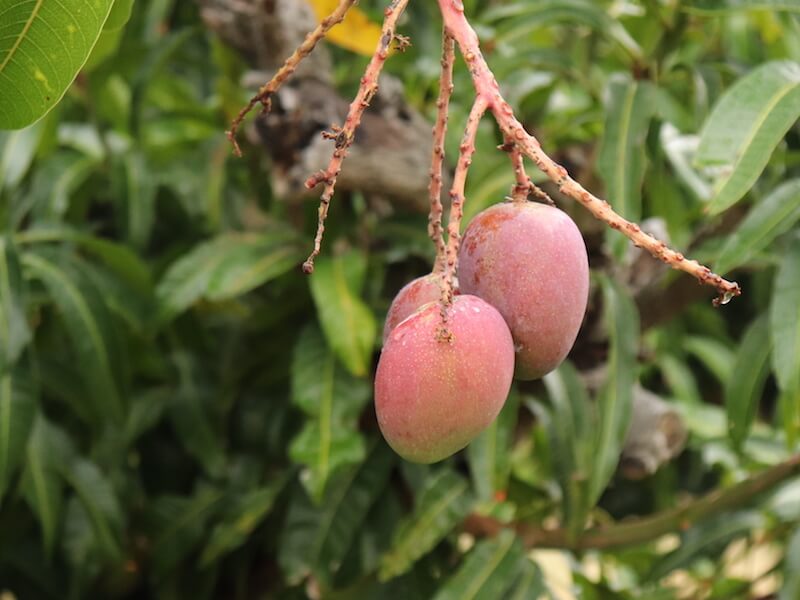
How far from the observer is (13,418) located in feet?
3.14

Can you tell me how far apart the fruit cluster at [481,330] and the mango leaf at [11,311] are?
56 centimetres

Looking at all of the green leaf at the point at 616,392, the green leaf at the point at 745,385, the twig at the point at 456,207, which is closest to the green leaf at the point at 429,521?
the green leaf at the point at 616,392

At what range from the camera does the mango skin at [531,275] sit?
412mm

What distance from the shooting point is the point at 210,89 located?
4.98 ft

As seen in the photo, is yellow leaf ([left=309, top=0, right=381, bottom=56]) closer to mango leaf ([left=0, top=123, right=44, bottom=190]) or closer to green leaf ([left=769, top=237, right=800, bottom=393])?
mango leaf ([left=0, top=123, right=44, bottom=190])

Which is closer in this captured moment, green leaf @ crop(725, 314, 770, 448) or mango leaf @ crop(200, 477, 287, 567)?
green leaf @ crop(725, 314, 770, 448)

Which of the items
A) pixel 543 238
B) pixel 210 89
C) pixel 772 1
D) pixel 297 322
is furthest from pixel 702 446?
pixel 543 238

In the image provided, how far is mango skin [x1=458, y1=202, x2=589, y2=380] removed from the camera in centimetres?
41

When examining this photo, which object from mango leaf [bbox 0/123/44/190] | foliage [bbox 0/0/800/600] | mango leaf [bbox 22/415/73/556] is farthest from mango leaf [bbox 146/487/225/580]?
mango leaf [bbox 0/123/44/190]

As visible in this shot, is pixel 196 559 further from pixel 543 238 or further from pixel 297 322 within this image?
pixel 543 238

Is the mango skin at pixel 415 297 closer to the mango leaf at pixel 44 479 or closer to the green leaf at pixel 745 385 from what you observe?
the green leaf at pixel 745 385

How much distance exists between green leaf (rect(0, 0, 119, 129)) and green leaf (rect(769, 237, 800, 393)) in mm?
490

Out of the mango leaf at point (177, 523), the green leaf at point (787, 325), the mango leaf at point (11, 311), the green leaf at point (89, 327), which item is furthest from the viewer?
the mango leaf at point (177, 523)

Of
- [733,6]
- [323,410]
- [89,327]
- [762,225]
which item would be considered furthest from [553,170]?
[89,327]
